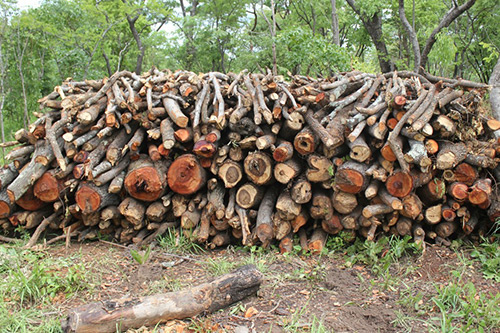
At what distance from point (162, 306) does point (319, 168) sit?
210 centimetres

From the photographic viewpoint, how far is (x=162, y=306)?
2.79 m

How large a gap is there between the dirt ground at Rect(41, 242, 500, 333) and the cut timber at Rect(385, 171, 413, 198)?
0.68m

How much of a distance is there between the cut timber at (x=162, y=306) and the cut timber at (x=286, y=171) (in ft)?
3.77

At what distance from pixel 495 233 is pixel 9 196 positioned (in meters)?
5.40

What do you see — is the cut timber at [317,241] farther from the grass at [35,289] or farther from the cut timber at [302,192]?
the grass at [35,289]

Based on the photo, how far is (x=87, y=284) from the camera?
11.0 ft

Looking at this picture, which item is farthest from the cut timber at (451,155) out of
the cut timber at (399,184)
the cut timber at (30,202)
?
the cut timber at (30,202)

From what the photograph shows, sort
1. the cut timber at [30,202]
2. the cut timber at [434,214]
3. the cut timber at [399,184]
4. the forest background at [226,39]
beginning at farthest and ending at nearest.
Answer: the forest background at [226,39] → the cut timber at [30,202] → the cut timber at [434,214] → the cut timber at [399,184]

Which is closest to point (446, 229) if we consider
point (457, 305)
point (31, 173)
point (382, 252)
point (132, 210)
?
point (382, 252)

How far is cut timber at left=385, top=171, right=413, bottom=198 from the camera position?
143 inches

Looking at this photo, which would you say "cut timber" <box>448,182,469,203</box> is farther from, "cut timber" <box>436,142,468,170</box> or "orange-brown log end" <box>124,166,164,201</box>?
"orange-brown log end" <box>124,166,164,201</box>

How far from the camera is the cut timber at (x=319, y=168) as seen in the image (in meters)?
3.92

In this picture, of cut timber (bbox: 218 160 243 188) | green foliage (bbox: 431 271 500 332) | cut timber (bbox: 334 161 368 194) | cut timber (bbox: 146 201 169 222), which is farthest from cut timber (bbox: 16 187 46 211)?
green foliage (bbox: 431 271 500 332)

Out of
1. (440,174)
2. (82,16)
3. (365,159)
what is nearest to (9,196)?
(365,159)
